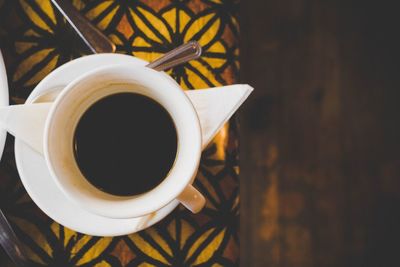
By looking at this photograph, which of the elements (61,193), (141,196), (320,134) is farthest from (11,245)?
(320,134)

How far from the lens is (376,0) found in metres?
1.25

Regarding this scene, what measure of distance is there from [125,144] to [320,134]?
2.87ft

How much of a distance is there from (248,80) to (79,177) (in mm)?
825

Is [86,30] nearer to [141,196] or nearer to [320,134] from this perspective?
[141,196]

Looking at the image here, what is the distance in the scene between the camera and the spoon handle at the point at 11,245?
503 millimetres

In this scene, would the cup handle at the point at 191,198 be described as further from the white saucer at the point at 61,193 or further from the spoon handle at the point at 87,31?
the spoon handle at the point at 87,31

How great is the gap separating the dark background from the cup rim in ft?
2.54

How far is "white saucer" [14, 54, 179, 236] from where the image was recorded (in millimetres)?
457

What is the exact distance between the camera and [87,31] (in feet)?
1.67

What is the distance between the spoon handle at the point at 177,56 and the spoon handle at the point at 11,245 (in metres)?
0.28

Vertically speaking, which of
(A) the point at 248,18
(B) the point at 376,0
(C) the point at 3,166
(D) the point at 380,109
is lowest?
(C) the point at 3,166

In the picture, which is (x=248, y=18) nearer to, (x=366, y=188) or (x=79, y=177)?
(x=366, y=188)

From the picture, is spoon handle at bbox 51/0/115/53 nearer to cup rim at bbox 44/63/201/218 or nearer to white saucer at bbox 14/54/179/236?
white saucer at bbox 14/54/179/236

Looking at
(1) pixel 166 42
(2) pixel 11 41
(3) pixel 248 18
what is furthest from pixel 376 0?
(2) pixel 11 41
